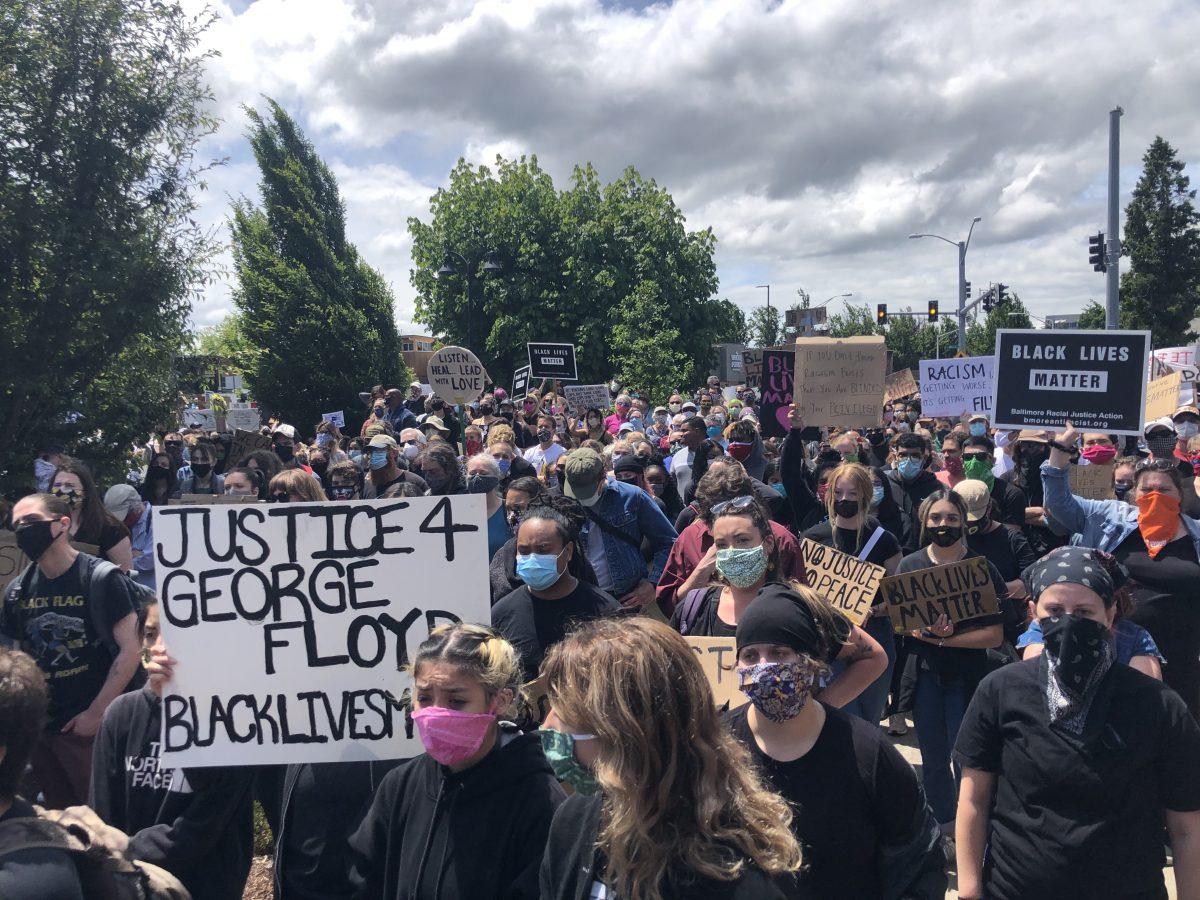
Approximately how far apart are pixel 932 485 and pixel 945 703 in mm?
2468

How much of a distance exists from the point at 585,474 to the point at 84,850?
3.61 meters

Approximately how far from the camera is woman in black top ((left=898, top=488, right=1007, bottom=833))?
4555mm

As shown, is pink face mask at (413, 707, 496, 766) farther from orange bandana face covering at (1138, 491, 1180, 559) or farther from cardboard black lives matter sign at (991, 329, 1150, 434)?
cardboard black lives matter sign at (991, 329, 1150, 434)

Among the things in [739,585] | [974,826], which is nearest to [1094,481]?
[739,585]

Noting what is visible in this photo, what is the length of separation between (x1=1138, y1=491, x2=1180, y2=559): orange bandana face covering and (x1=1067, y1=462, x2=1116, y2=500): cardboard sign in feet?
Result: 7.54

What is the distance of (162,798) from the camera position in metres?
2.94

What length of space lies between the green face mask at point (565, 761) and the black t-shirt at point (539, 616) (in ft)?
3.25

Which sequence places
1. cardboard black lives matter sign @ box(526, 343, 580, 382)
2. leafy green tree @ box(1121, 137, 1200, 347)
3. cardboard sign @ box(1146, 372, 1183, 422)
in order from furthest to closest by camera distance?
leafy green tree @ box(1121, 137, 1200, 347), cardboard black lives matter sign @ box(526, 343, 580, 382), cardboard sign @ box(1146, 372, 1183, 422)

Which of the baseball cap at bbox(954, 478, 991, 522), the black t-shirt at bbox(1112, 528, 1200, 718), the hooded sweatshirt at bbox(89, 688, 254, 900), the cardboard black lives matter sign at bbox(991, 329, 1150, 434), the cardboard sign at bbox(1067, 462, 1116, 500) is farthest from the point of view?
the cardboard black lives matter sign at bbox(991, 329, 1150, 434)

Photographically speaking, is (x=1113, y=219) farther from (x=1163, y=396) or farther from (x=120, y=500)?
(x=120, y=500)

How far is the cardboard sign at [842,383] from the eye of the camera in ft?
31.0

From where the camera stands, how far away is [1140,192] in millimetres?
41469

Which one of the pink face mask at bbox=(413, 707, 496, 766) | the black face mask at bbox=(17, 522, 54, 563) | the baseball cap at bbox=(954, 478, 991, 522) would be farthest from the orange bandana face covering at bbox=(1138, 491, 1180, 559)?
the black face mask at bbox=(17, 522, 54, 563)

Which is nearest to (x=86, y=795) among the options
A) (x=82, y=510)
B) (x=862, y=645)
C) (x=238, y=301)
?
(x=82, y=510)
